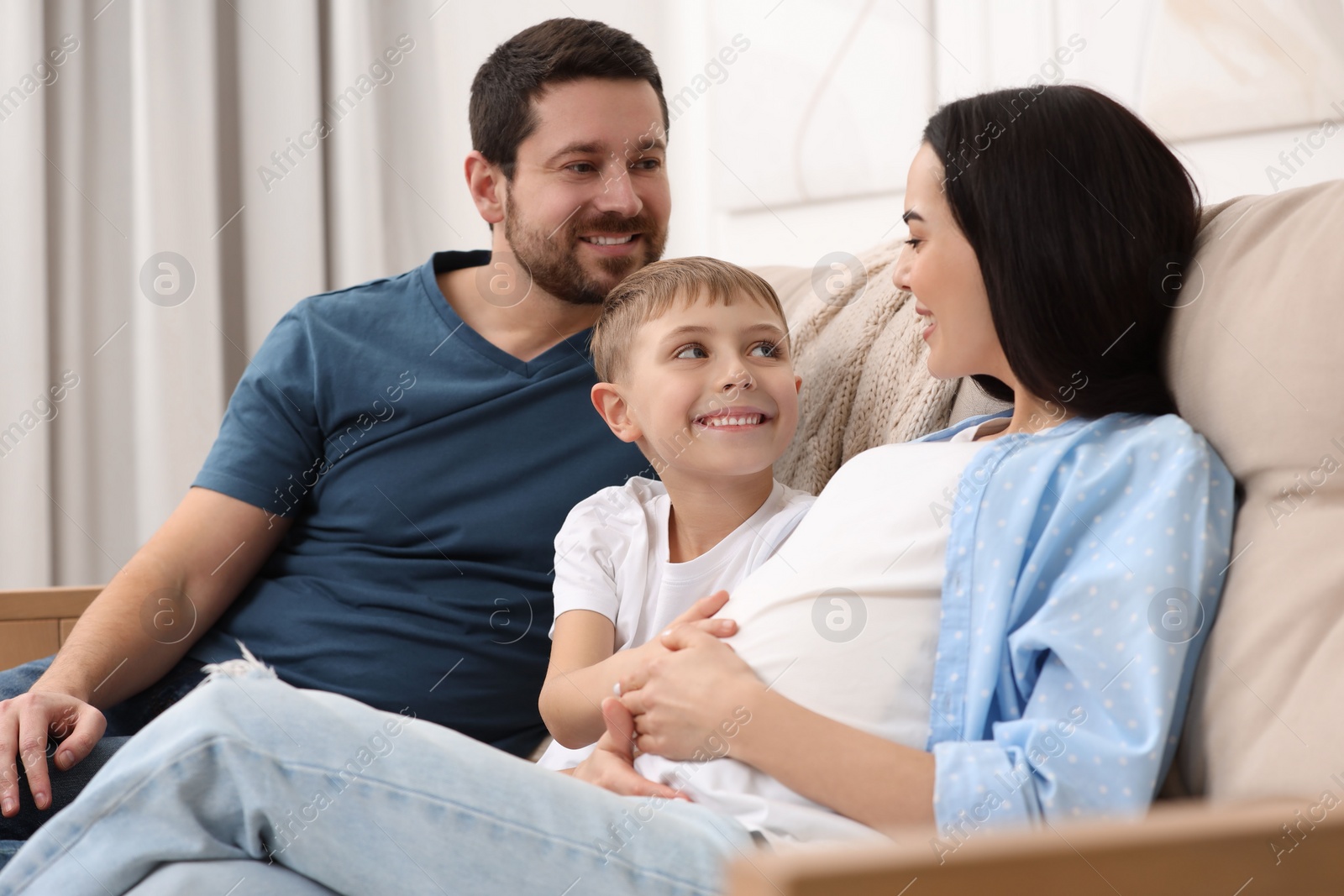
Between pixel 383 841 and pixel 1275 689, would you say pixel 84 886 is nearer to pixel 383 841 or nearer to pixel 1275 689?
pixel 383 841

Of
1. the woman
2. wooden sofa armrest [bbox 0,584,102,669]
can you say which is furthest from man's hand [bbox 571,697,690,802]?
wooden sofa armrest [bbox 0,584,102,669]

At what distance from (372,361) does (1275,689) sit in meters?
Result: 1.07

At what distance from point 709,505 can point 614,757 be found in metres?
0.33

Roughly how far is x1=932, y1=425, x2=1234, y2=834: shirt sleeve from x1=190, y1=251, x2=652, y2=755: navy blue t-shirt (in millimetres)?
636

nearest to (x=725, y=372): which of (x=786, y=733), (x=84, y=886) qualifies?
(x=786, y=733)

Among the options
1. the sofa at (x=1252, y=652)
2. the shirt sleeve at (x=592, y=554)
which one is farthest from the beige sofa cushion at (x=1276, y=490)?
the shirt sleeve at (x=592, y=554)

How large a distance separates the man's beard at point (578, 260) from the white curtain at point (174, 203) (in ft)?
3.83

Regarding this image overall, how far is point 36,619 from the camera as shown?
1409mm

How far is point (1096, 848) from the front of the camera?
0.47 metres

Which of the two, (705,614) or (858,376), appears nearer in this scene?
(705,614)

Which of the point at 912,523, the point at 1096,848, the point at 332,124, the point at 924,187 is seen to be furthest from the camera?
the point at 332,124

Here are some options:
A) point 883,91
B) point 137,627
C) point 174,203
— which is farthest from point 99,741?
point 883,91

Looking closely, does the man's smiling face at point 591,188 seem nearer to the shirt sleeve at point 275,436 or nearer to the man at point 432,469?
the man at point 432,469

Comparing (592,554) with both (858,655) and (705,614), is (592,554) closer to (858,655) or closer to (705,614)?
(705,614)
